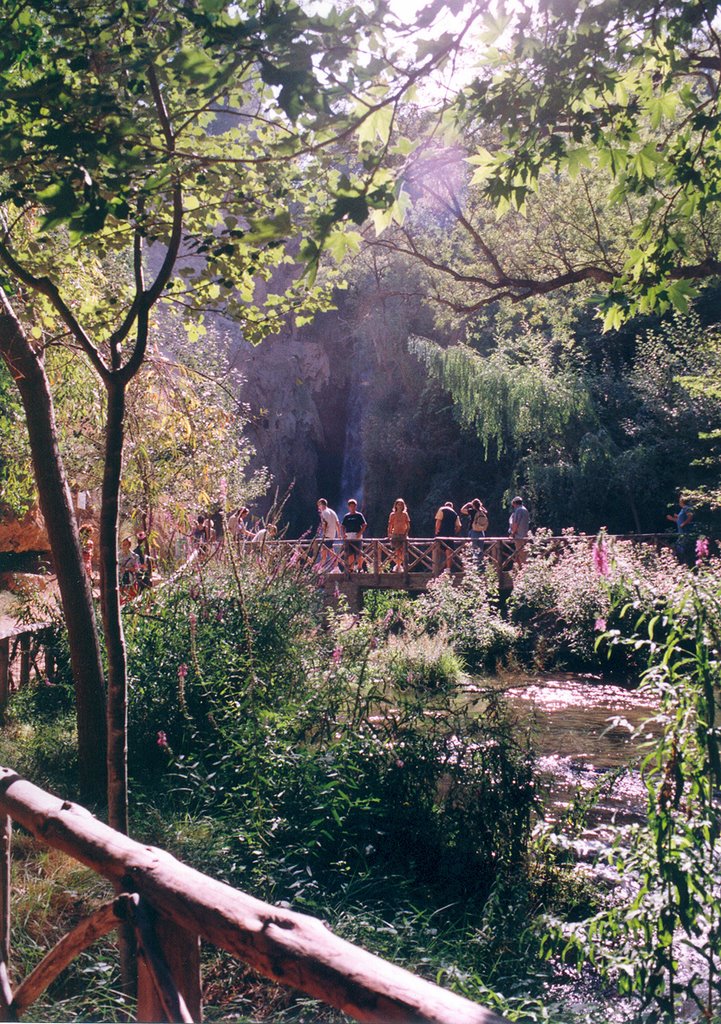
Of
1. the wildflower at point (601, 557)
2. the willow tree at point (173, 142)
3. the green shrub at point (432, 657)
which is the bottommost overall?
the green shrub at point (432, 657)

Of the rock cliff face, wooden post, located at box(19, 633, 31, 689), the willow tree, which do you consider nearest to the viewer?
the willow tree

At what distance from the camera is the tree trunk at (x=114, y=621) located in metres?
3.53

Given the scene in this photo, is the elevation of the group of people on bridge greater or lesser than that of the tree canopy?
lesser

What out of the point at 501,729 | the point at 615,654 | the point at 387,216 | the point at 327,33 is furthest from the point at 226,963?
the point at 615,654

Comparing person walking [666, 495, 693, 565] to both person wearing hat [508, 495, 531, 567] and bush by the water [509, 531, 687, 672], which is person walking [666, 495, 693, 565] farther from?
person wearing hat [508, 495, 531, 567]

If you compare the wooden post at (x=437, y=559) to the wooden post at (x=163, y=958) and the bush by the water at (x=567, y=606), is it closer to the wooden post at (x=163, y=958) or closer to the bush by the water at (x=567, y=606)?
the bush by the water at (x=567, y=606)

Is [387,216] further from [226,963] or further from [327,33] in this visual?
[226,963]

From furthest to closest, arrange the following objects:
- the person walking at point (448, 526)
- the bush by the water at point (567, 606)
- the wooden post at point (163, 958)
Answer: the person walking at point (448, 526) < the bush by the water at point (567, 606) < the wooden post at point (163, 958)

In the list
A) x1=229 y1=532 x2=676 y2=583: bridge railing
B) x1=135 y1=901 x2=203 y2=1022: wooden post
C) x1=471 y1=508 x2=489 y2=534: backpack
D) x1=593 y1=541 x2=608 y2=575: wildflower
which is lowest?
x1=135 y1=901 x2=203 y2=1022: wooden post

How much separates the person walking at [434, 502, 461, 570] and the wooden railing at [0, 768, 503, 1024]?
1615cm

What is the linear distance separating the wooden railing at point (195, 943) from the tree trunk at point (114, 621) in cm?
117

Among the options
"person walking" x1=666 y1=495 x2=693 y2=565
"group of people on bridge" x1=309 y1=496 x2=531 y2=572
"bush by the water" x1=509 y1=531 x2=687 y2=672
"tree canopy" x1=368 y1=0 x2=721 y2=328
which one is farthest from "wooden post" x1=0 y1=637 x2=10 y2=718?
"person walking" x1=666 y1=495 x2=693 y2=565

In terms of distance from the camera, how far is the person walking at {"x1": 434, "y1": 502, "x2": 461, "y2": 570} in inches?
727

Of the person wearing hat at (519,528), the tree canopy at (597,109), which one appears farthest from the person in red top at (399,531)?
the tree canopy at (597,109)
